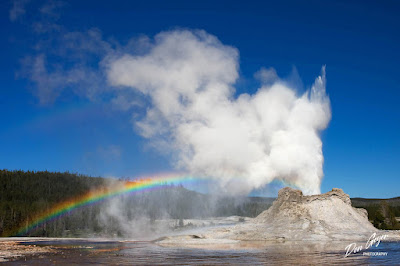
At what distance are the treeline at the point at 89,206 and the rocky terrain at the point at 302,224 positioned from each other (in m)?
32.3

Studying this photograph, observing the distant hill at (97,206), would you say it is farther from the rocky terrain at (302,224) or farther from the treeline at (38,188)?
the rocky terrain at (302,224)

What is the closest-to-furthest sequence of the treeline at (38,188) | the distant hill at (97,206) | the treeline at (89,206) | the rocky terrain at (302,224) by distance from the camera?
1. the rocky terrain at (302,224)
2. the distant hill at (97,206)
3. the treeline at (89,206)
4. the treeline at (38,188)

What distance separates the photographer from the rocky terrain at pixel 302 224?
135 ft

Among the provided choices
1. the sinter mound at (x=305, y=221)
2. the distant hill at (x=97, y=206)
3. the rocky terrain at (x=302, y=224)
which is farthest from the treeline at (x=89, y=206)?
the sinter mound at (x=305, y=221)

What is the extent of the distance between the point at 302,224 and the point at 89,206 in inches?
2835

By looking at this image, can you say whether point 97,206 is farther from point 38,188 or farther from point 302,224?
point 302,224

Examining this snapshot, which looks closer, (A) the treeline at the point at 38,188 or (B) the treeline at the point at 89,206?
(B) the treeline at the point at 89,206

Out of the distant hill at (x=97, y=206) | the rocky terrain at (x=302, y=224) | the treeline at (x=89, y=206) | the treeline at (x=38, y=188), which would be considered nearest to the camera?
the rocky terrain at (x=302, y=224)

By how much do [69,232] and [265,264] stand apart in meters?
66.1

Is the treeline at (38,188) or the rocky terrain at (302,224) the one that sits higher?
the treeline at (38,188)

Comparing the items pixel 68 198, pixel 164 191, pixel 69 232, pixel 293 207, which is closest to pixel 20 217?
pixel 69 232

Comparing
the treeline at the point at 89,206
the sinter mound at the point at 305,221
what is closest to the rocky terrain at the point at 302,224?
the sinter mound at the point at 305,221

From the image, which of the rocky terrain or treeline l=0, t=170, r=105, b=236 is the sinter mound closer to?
the rocky terrain

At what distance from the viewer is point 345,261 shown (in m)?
23.4
